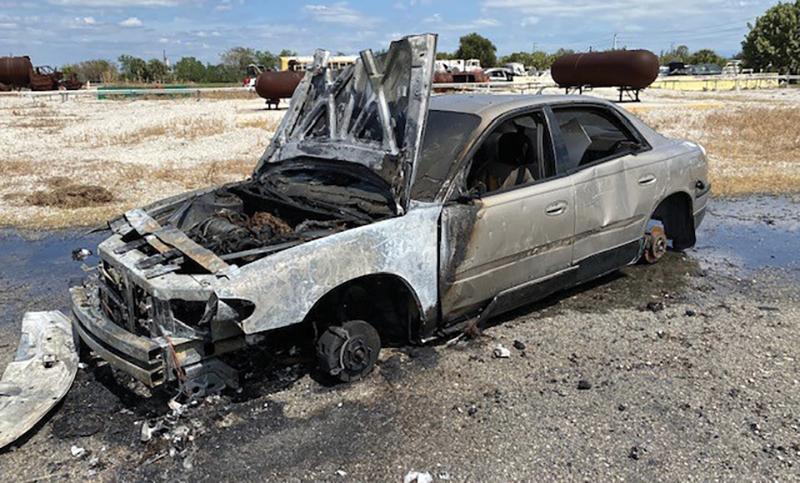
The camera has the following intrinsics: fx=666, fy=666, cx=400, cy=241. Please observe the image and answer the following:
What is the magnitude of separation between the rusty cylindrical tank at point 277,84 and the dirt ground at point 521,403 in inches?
766

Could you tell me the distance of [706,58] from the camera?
73.6m

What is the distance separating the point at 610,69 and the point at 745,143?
37.2 ft

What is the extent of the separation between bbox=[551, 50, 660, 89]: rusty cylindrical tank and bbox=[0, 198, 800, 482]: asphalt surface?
2076cm

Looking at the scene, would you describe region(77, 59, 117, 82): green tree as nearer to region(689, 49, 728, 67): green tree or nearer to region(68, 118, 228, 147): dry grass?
region(68, 118, 228, 147): dry grass

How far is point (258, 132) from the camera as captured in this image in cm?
1766

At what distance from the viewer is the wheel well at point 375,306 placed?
4.10 metres

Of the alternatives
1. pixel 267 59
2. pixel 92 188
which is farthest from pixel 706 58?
pixel 92 188

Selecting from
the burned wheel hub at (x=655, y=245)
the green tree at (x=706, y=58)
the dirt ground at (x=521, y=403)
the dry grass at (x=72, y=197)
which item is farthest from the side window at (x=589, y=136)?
the green tree at (x=706, y=58)

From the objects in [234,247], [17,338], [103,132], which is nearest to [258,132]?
[103,132]

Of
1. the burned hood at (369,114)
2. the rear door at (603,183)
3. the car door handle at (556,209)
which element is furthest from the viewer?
the rear door at (603,183)

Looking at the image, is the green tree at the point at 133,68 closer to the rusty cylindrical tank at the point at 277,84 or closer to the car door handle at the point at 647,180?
the rusty cylindrical tank at the point at 277,84

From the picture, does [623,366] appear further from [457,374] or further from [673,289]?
[673,289]

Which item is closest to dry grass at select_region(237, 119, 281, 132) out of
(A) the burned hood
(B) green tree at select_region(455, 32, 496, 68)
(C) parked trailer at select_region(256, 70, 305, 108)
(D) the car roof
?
(C) parked trailer at select_region(256, 70, 305, 108)

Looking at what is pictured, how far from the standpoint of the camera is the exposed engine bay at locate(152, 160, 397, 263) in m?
3.97
